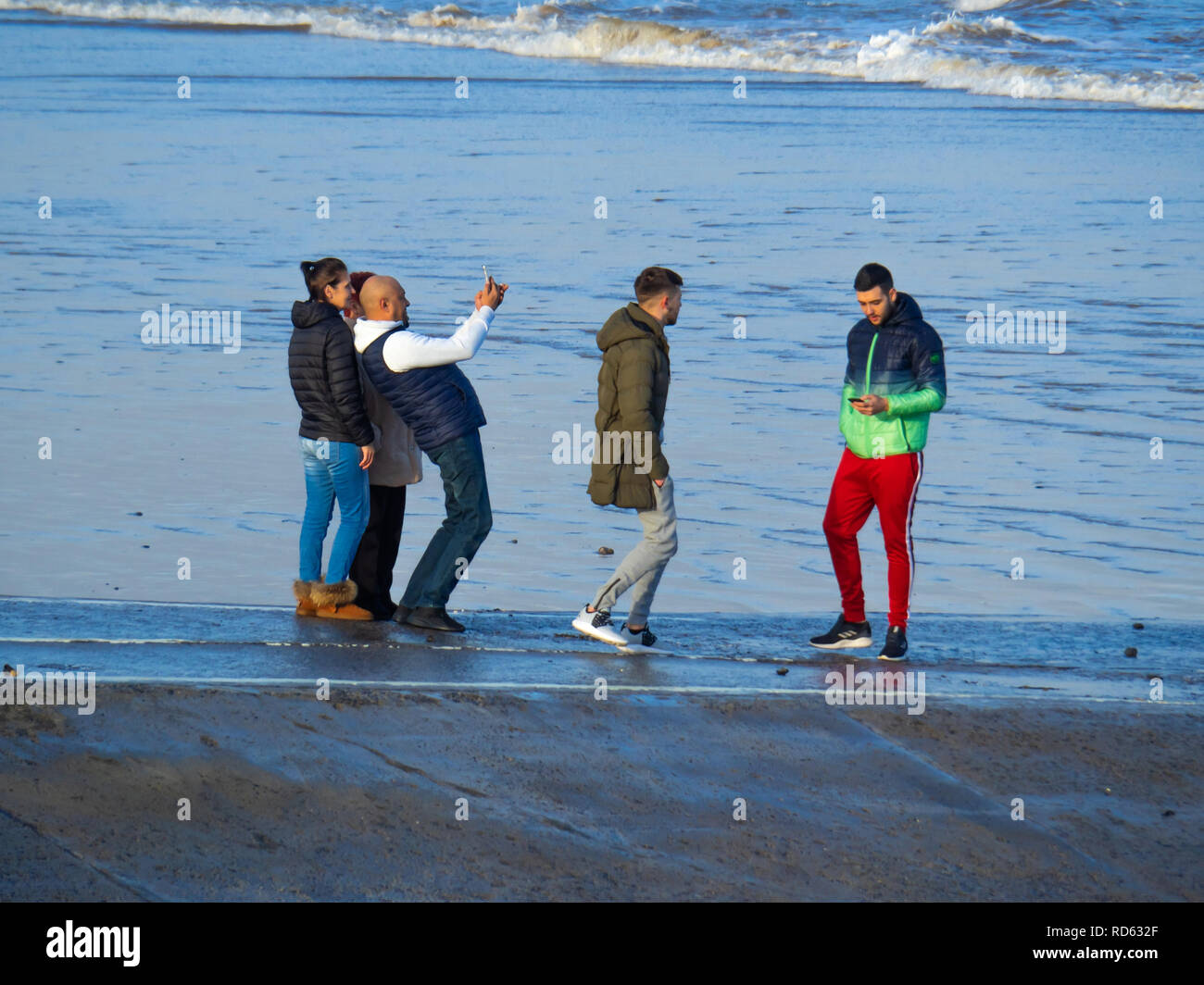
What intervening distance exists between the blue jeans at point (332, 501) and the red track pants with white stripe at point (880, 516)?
6.68 feet

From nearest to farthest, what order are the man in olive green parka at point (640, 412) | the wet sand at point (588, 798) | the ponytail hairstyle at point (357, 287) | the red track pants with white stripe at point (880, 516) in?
1. the wet sand at point (588, 798)
2. the man in olive green parka at point (640, 412)
3. the red track pants with white stripe at point (880, 516)
4. the ponytail hairstyle at point (357, 287)

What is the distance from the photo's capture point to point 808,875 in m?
5.09

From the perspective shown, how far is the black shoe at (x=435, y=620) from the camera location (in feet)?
23.4

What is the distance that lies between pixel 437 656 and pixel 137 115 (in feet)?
74.0

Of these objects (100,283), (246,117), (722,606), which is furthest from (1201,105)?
(722,606)

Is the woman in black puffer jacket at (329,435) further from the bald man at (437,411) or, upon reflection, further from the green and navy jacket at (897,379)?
the green and navy jacket at (897,379)

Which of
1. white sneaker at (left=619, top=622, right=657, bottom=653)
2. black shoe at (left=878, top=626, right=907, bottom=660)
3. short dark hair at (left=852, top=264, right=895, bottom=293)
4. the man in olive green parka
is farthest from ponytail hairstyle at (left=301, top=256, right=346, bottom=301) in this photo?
black shoe at (left=878, top=626, right=907, bottom=660)

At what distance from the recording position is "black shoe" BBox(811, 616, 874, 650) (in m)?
7.17

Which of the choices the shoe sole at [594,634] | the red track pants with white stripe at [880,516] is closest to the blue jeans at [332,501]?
the shoe sole at [594,634]

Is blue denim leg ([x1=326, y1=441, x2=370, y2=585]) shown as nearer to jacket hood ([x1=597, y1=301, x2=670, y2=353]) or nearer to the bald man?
the bald man
